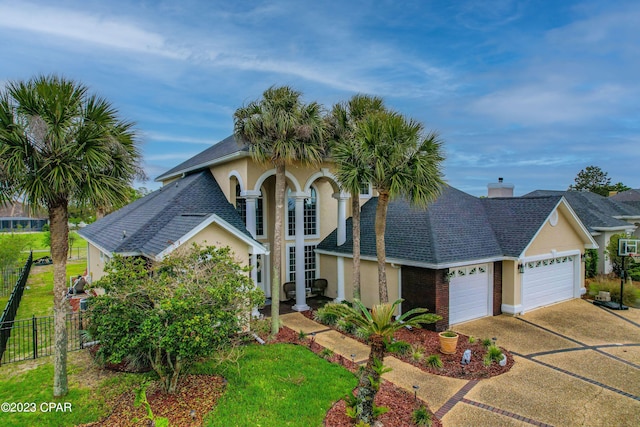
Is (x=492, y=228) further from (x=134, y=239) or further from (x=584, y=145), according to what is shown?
(x=584, y=145)

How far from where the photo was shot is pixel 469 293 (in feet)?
46.5

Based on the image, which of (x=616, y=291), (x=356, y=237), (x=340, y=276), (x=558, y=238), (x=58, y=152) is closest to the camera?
(x=58, y=152)

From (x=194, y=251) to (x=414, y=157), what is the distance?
7871 millimetres

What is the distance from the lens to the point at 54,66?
7828mm

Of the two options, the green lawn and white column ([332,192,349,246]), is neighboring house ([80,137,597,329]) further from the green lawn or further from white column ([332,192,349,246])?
the green lawn

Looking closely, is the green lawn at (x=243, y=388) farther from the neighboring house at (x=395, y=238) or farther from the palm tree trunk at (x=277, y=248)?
the neighboring house at (x=395, y=238)

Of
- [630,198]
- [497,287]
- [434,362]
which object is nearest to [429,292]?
[434,362]

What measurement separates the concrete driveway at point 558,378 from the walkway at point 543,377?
0.07ft

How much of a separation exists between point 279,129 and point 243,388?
26.6ft

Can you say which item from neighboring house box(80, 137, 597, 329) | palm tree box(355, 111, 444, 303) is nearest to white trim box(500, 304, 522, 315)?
neighboring house box(80, 137, 597, 329)

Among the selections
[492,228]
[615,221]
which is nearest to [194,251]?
[492,228]

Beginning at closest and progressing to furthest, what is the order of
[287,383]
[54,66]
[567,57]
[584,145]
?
[54,66] → [287,383] → [567,57] → [584,145]

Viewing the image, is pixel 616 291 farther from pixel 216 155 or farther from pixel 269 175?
pixel 216 155

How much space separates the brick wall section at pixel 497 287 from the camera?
15030 mm
